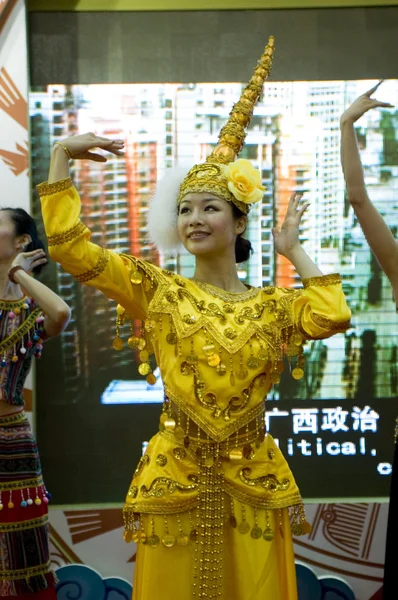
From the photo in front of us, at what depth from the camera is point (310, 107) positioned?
3.76 metres

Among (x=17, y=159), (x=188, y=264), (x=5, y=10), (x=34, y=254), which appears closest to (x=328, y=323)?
(x=34, y=254)

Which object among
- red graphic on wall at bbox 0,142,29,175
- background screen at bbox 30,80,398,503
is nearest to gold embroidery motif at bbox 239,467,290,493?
background screen at bbox 30,80,398,503

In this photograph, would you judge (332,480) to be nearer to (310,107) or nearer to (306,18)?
(310,107)

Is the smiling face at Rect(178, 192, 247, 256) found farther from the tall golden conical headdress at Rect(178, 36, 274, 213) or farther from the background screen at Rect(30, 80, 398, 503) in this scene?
the background screen at Rect(30, 80, 398, 503)

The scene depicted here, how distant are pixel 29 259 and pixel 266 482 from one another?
4.07ft

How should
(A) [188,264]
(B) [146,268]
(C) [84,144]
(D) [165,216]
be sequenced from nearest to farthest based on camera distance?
(C) [84,144]
(B) [146,268]
(D) [165,216]
(A) [188,264]

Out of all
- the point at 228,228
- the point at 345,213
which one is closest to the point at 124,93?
the point at 345,213

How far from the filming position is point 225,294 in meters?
2.44

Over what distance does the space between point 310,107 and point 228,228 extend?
1494mm

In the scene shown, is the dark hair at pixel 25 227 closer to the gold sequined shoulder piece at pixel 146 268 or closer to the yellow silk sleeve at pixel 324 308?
the gold sequined shoulder piece at pixel 146 268

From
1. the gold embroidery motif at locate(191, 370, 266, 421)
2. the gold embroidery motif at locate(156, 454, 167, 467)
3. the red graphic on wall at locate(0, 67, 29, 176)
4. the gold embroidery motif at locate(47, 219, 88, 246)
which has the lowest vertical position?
the gold embroidery motif at locate(156, 454, 167, 467)

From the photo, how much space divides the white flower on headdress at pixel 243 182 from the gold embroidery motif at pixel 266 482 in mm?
760

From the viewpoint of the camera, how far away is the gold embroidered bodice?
2309 mm

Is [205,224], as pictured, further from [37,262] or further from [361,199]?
[37,262]
